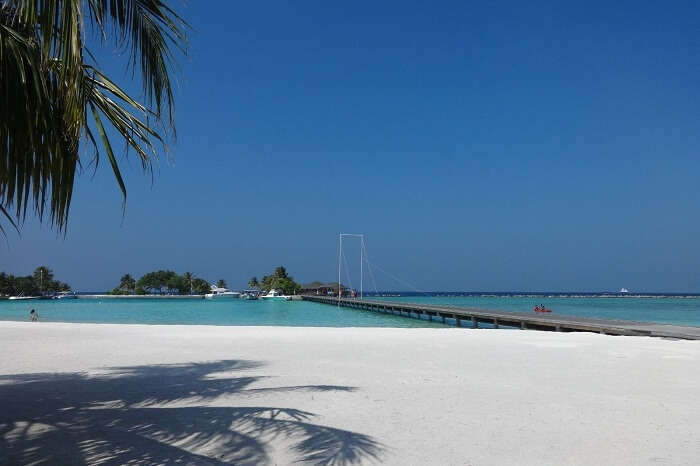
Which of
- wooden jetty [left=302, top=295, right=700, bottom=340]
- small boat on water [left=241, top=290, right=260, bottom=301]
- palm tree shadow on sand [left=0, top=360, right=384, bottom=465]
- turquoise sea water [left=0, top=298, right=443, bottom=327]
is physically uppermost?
small boat on water [left=241, top=290, right=260, bottom=301]

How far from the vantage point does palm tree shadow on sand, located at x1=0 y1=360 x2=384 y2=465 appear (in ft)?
14.7

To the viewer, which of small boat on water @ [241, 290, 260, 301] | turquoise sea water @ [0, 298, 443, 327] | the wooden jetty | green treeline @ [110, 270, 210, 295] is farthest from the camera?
green treeline @ [110, 270, 210, 295]

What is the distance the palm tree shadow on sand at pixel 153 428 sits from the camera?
4.47 metres

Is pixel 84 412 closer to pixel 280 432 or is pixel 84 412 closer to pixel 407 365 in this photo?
pixel 280 432

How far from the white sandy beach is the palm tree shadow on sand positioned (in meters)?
0.02

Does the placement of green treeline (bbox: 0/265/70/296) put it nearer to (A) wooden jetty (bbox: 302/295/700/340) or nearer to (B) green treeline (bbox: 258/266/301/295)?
(B) green treeline (bbox: 258/266/301/295)

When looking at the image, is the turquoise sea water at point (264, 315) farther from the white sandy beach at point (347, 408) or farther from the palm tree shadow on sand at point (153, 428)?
the palm tree shadow on sand at point (153, 428)

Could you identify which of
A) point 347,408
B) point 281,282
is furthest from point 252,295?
point 347,408

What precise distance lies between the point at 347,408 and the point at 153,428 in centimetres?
226

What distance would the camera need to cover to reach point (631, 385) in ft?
27.3

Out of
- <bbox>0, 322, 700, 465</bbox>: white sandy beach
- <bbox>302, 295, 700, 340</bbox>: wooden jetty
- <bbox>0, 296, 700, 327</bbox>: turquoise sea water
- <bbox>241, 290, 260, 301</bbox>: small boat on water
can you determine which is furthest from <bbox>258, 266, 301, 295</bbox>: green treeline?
<bbox>0, 322, 700, 465</bbox>: white sandy beach

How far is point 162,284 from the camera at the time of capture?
145 m

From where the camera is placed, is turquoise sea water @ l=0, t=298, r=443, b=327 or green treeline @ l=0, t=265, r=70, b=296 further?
green treeline @ l=0, t=265, r=70, b=296

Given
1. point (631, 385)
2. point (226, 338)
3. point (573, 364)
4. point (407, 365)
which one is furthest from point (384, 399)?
point (226, 338)
